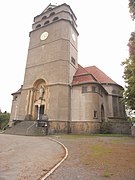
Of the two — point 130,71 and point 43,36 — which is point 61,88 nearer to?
point 130,71

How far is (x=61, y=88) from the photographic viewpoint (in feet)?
83.3

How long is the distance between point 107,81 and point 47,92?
51.0 feet

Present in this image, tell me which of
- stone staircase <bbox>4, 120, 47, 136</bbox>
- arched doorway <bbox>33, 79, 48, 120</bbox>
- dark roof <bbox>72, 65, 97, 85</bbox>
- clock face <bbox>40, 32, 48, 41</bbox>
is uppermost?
clock face <bbox>40, 32, 48, 41</bbox>

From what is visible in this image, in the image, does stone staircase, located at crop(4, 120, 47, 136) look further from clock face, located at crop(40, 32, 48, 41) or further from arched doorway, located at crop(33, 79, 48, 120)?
clock face, located at crop(40, 32, 48, 41)

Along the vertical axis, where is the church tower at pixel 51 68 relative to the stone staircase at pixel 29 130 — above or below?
above

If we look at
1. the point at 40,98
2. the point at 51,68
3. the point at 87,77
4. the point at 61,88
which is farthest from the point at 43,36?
the point at 40,98

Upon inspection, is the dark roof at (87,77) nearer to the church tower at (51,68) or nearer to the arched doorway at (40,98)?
the church tower at (51,68)

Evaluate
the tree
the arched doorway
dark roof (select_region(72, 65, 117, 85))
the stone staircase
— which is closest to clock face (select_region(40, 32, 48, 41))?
the arched doorway

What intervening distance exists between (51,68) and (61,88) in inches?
196

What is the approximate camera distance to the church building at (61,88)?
24109 mm

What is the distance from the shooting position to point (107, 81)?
34.6 metres

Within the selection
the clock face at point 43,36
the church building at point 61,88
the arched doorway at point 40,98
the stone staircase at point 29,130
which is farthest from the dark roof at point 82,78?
the clock face at point 43,36

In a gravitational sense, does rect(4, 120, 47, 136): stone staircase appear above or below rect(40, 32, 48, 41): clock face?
below

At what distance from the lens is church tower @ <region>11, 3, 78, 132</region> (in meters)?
25.1
